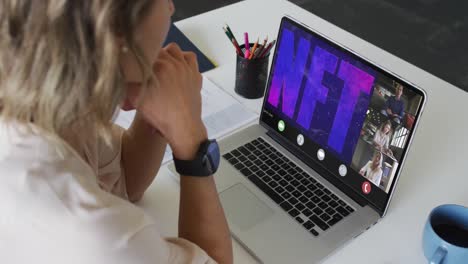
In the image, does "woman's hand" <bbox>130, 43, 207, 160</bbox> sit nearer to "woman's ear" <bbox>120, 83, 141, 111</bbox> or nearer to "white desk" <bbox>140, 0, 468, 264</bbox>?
"woman's ear" <bbox>120, 83, 141, 111</bbox>

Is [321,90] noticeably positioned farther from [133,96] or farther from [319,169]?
[133,96]

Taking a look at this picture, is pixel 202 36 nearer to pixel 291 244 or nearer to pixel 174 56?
pixel 174 56

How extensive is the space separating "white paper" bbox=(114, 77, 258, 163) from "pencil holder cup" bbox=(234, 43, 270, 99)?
0.04 meters

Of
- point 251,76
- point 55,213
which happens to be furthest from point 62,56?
point 251,76

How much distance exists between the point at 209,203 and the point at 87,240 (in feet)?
0.88

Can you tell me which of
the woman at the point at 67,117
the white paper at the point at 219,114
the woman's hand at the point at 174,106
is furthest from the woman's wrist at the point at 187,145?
the white paper at the point at 219,114

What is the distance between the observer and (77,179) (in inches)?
24.6

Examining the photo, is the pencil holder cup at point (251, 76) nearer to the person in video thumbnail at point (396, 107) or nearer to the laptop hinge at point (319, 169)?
the laptop hinge at point (319, 169)

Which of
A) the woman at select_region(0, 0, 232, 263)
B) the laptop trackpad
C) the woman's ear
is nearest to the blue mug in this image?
the laptop trackpad

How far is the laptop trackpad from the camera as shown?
94cm

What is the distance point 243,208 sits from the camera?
0.97 m

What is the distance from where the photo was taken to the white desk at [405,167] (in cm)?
90

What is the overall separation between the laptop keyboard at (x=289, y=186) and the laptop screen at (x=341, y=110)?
0.15ft

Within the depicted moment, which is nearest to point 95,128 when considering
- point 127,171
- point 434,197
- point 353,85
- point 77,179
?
point 77,179
